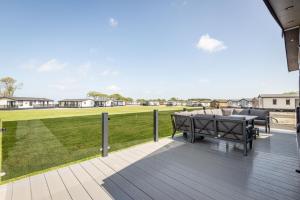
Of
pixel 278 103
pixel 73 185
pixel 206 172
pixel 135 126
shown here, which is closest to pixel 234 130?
pixel 206 172

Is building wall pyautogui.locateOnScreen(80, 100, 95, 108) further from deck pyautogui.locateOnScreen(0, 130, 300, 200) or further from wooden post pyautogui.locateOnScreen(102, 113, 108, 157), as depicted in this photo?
deck pyautogui.locateOnScreen(0, 130, 300, 200)

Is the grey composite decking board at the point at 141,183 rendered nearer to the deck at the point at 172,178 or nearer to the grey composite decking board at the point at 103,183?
the deck at the point at 172,178

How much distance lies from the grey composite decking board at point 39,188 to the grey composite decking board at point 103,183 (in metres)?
0.65

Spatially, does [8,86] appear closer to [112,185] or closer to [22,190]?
[22,190]

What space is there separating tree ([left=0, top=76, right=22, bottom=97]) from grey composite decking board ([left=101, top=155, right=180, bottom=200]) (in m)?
28.0

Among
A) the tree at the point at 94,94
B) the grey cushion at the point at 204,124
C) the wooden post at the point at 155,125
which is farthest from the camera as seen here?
the tree at the point at 94,94

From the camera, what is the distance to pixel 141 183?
236cm

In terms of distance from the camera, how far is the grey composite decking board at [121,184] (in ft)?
6.77

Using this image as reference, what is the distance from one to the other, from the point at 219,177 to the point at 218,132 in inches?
69.3

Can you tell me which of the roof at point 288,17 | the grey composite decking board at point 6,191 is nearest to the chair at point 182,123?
the roof at point 288,17

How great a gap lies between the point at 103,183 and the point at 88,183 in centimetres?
24

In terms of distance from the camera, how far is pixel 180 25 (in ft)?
33.0

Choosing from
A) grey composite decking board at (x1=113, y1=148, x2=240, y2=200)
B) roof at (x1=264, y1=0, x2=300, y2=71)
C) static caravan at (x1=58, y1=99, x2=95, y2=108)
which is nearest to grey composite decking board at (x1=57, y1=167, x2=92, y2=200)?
grey composite decking board at (x1=113, y1=148, x2=240, y2=200)

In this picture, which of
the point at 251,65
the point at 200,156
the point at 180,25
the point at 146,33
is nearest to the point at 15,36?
the point at 146,33
